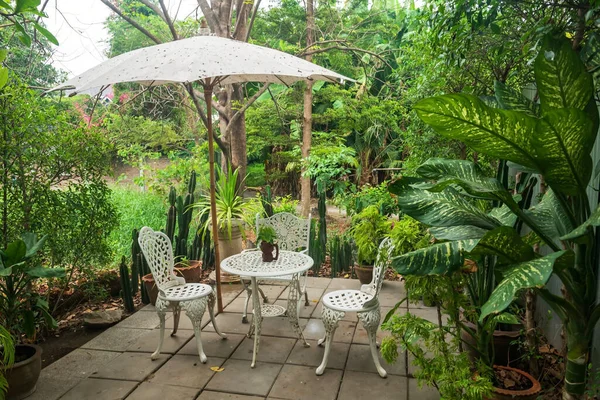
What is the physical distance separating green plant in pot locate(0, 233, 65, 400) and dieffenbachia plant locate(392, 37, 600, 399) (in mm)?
2145

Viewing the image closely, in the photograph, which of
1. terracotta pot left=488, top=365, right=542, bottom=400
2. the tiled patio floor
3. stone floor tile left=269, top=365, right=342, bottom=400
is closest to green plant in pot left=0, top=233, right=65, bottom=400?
the tiled patio floor

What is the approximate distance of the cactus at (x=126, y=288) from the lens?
3.58m

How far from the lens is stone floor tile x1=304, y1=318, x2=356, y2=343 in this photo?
316 cm

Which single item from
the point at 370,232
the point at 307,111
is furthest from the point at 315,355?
the point at 307,111

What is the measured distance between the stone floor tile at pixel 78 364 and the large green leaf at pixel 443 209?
7.32ft

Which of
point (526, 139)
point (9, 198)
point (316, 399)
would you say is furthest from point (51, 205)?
point (526, 139)

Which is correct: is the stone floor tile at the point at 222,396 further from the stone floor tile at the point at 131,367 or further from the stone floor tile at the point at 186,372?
the stone floor tile at the point at 131,367

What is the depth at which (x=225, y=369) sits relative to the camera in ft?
9.00

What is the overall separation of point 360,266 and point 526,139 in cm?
294

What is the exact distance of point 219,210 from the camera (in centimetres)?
480

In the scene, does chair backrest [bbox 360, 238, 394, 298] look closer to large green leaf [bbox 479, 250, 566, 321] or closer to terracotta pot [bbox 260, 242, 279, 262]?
terracotta pot [bbox 260, 242, 279, 262]

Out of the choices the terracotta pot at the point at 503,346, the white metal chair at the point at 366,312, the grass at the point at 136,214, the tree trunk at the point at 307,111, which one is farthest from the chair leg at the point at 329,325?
the tree trunk at the point at 307,111

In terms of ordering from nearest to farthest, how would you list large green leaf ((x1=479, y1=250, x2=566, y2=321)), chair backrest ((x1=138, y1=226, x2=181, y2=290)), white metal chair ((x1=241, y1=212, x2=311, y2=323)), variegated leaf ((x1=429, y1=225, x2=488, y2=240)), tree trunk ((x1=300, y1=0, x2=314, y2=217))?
large green leaf ((x1=479, y1=250, x2=566, y2=321)) < variegated leaf ((x1=429, y1=225, x2=488, y2=240)) < chair backrest ((x1=138, y1=226, x2=181, y2=290)) < white metal chair ((x1=241, y1=212, x2=311, y2=323)) < tree trunk ((x1=300, y1=0, x2=314, y2=217))

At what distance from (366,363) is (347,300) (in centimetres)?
41
